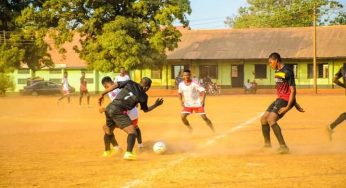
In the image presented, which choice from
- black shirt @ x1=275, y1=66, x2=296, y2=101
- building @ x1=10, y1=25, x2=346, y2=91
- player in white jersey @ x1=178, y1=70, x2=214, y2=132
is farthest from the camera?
building @ x1=10, y1=25, x2=346, y2=91

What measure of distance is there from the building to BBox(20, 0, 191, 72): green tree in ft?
24.4

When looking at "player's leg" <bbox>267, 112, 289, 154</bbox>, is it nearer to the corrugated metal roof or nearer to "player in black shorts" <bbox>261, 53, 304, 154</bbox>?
"player in black shorts" <bbox>261, 53, 304, 154</bbox>

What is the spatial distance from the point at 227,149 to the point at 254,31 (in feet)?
136

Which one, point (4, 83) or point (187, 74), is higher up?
point (187, 74)

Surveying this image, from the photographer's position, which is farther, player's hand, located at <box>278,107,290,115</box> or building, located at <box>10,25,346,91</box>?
building, located at <box>10,25,346,91</box>

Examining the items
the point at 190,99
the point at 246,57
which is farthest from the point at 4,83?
the point at 190,99

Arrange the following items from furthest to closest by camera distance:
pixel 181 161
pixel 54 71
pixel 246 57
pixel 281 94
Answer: pixel 54 71 < pixel 246 57 < pixel 281 94 < pixel 181 161

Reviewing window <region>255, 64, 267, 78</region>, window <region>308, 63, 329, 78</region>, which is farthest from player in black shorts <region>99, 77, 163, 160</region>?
window <region>308, 63, 329, 78</region>

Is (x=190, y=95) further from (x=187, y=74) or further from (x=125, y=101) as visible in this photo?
(x=125, y=101)

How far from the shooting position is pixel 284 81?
370 inches

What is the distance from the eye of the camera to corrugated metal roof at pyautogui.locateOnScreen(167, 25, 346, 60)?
45.5 metres

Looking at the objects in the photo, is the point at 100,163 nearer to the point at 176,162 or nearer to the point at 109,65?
the point at 176,162

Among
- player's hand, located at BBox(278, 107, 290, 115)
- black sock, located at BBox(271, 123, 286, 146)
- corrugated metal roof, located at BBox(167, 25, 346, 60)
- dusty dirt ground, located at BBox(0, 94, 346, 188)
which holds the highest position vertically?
corrugated metal roof, located at BBox(167, 25, 346, 60)

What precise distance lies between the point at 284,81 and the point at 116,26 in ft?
97.0
